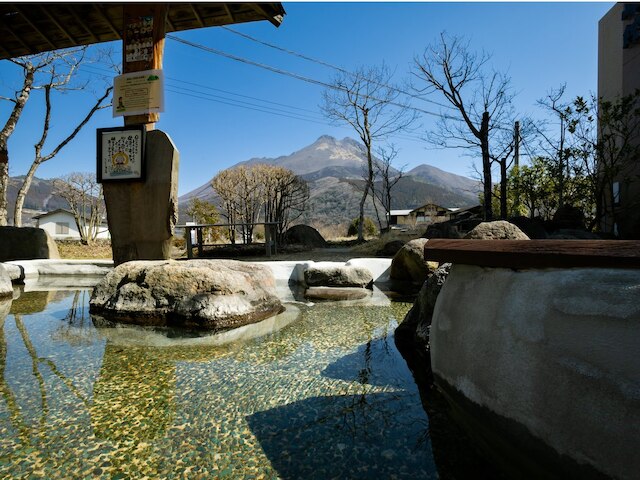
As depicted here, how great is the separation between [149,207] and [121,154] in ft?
2.81

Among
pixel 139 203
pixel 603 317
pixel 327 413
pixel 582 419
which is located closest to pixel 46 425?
pixel 327 413

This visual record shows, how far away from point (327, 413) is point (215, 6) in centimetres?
637

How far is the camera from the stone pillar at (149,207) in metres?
5.09

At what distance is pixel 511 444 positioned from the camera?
1264 mm

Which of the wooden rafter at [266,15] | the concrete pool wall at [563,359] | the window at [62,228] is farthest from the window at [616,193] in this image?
the window at [62,228]

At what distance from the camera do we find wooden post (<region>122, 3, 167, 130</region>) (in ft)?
17.4

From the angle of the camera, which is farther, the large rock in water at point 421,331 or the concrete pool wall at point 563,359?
the large rock in water at point 421,331

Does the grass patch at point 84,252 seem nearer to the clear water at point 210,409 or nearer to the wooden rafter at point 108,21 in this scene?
the wooden rafter at point 108,21

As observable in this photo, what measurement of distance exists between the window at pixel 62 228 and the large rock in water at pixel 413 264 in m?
49.5

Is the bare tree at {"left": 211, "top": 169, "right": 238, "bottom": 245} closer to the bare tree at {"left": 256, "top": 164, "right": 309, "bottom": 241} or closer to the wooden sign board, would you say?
the bare tree at {"left": 256, "top": 164, "right": 309, "bottom": 241}

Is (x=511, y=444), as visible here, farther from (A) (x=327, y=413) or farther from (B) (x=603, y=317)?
(A) (x=327, y=413)

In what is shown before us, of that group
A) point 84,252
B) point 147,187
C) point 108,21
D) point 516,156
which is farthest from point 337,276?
point 516,156

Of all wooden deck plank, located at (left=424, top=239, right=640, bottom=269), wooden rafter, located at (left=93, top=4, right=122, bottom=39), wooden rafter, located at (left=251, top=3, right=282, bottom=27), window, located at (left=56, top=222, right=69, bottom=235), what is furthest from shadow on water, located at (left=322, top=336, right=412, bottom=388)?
window, located at (left=56, top=222, right=69, bottom=235)

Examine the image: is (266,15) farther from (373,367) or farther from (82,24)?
(373,367)
